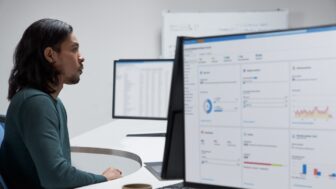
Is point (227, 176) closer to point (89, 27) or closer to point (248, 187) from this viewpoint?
point (248, 187)

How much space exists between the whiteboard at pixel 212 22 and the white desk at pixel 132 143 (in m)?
1.23

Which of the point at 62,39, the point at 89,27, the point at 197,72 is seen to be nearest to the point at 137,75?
the point at 62,39

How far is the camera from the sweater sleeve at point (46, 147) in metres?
1.38

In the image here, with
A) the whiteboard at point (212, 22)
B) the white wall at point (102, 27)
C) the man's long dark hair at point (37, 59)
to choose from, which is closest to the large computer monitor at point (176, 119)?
the man's long dark hair at point (37, 59)

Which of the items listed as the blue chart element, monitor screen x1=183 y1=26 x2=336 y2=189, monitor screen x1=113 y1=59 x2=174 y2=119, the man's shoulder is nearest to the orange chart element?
monitor screen x1=183 y1=26 x2=336 y2=189

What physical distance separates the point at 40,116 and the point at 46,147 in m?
0.11

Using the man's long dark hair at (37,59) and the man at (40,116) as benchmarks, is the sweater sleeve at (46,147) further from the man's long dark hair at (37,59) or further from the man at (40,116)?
the man's long dark hair at (37,59)

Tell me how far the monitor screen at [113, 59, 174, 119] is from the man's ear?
2.13ft

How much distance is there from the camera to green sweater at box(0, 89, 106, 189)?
4.53ft

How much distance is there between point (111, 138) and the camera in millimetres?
2174

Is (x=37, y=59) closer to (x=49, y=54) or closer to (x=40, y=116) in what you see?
(x=49, y=54)

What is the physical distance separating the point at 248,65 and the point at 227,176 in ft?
0.79

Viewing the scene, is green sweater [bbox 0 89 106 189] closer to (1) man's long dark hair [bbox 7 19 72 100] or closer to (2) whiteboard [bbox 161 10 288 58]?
(1) man's long dark hair [bbox 7 19 72 100]

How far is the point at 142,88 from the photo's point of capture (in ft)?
7.20
